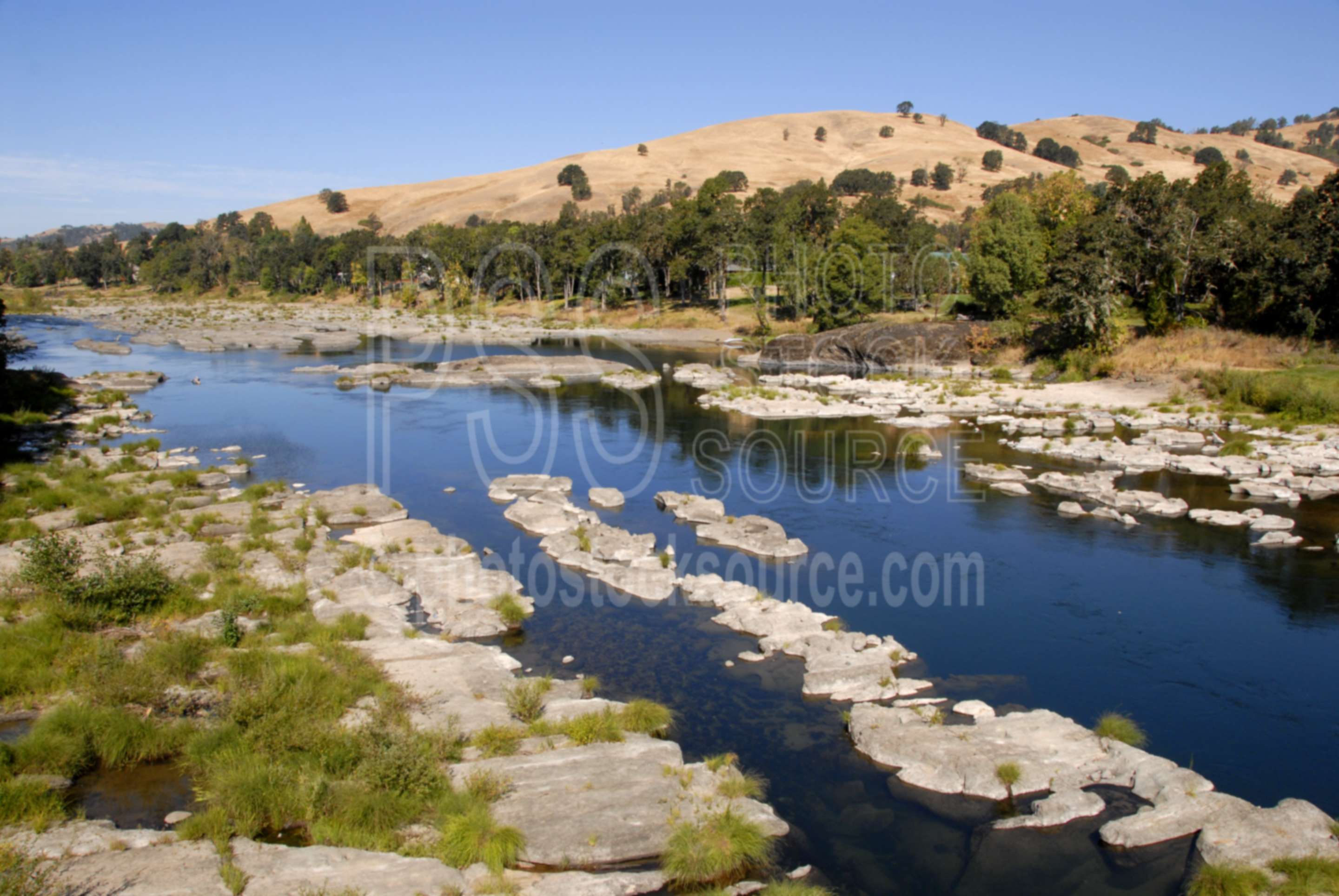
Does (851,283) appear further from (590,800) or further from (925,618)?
(590,800)

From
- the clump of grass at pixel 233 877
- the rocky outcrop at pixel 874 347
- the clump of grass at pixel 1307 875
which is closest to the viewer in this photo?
the clump of grass at pixel 233 877

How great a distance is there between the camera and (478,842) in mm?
11742

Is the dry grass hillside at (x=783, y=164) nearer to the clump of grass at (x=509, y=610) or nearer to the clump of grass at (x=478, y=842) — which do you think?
the clump of grass at (x=509, y=610)

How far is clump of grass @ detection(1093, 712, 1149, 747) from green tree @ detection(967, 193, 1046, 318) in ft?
172

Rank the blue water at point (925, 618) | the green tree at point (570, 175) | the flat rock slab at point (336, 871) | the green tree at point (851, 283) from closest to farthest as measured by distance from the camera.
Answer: the flat rock slab at point (336, 871)
the blue water at point (925, 618)
the green tree at point (851, 283)
the green tree at point (570, 175)

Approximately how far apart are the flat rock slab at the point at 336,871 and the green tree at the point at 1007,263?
60.9m

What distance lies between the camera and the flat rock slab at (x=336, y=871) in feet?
34.8

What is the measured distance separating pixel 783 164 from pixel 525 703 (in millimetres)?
152563

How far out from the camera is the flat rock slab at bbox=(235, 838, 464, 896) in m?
10.6

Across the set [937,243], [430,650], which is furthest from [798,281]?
[430,650]

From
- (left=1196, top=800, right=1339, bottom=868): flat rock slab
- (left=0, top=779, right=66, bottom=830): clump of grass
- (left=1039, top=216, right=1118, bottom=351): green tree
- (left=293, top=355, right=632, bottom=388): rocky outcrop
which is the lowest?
(left=1196, top=800, right=1339, bottom=868): flat rock slab

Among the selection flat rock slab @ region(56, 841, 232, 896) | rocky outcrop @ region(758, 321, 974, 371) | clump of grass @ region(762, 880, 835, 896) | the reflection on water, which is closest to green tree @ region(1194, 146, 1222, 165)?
rocky outcrop @ region(758, 321, 974, 371)

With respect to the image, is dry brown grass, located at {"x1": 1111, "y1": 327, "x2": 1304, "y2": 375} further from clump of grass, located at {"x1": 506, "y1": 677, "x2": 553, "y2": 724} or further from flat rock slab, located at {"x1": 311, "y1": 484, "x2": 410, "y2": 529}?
clump of grass, located at {"x1": 506, "y1": 677, "x2": 553, "y2": 724}

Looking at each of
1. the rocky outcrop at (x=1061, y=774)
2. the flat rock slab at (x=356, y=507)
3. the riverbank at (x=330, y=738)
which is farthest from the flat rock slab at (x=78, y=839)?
the flat rock slab at (x=356, y=507)
